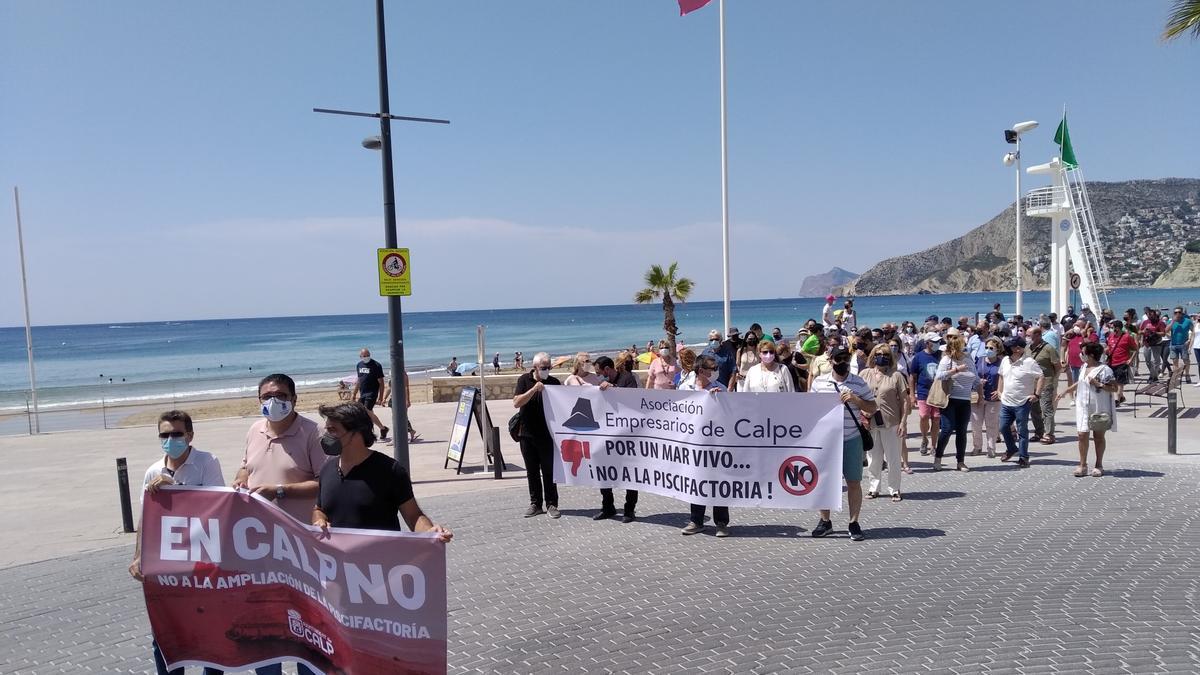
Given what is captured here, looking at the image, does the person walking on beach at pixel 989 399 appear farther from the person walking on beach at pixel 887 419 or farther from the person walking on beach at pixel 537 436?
the person walking on beach at pixel 537 436

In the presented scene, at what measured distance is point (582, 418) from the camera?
900 centimetres

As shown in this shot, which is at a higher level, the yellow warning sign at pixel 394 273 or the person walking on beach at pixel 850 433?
the yellow warning sign at pixel 394 273

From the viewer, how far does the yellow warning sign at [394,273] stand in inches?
408

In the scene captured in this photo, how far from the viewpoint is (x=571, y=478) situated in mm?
9016

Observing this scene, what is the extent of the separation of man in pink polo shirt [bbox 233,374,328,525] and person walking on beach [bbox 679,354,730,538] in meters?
4.34

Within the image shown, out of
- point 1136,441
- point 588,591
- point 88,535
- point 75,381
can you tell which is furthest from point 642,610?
point 75,381

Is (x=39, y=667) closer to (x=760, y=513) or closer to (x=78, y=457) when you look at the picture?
(x=760, y=513)

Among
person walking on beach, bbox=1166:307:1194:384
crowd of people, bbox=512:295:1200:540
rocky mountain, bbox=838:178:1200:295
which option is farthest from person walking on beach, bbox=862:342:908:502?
rocky mountain, bbox=838:178:1200:295

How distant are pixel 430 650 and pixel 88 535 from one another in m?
7.74

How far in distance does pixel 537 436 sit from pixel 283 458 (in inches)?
171

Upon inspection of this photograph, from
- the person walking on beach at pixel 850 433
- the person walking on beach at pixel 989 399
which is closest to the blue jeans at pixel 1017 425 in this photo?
the person walking on beach at pixel 989 399

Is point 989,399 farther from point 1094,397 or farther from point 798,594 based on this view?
point 798,594

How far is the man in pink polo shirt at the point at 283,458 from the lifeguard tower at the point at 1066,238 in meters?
28.6

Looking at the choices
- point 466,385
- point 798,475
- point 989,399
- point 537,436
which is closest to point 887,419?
point 798,475
